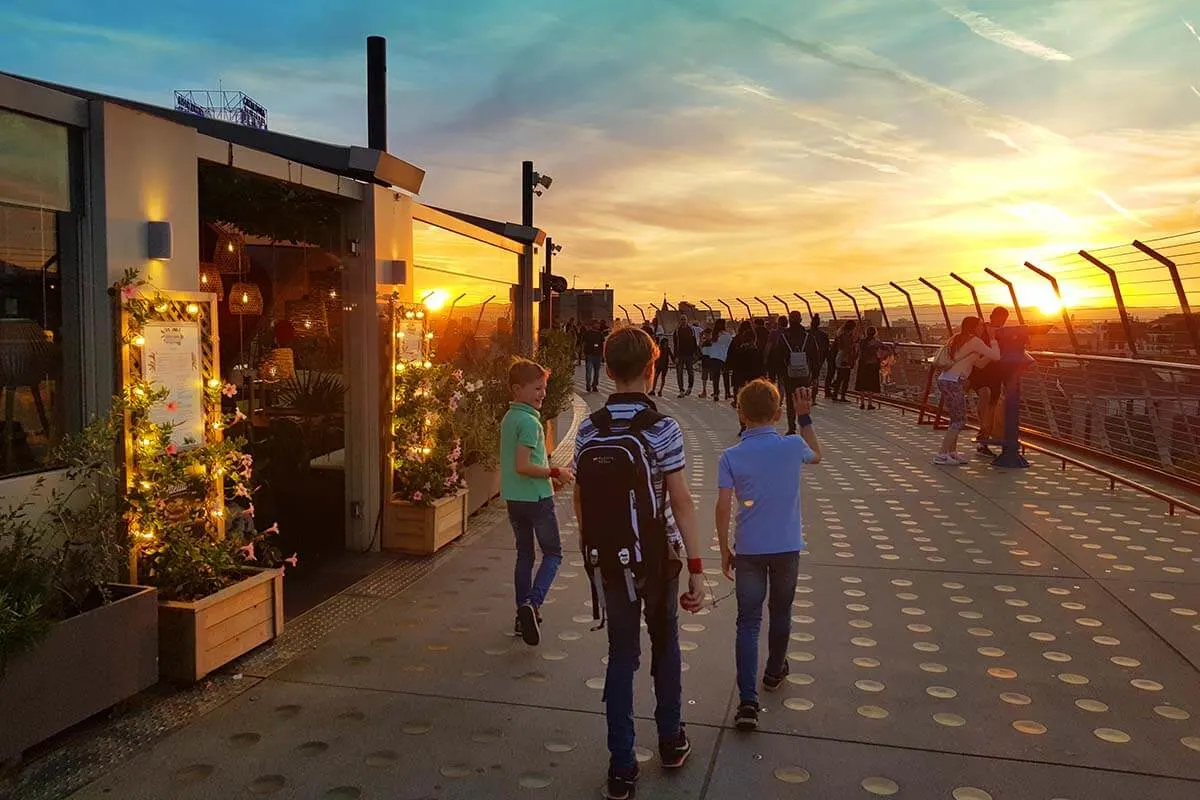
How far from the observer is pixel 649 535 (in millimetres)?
2861

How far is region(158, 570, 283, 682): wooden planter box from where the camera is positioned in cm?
384

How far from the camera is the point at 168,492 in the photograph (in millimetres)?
3996

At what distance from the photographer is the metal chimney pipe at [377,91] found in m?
7.11

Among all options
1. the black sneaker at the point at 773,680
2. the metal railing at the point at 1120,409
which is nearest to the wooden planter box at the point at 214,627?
the black sneaker at the point at 773,680

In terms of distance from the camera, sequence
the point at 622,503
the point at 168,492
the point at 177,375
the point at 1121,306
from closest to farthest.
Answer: the point at 622,503 → the point at 168,492 → the point at 177,375 → the point at 1121,306

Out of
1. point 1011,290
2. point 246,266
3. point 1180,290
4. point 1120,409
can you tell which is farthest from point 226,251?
point 1011,290

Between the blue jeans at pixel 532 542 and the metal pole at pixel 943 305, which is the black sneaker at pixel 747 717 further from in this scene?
the metal pole at pixel 943 305

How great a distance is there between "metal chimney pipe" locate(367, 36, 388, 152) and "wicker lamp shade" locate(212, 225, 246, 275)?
1394mm

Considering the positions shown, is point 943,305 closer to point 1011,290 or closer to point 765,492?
point 1011,290

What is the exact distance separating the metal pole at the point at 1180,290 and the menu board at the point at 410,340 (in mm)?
7495

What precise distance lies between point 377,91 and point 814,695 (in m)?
5.76

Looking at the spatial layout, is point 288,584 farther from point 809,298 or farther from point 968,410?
point 809,298

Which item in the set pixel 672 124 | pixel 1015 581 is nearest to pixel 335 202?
pixel 1015 581

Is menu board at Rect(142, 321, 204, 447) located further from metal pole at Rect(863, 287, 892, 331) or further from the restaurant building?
metal pole at Rect(863, 287, 892, 331)
